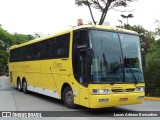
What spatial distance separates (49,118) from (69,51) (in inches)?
123

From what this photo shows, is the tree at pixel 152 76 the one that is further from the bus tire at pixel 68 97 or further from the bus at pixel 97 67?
the bus tire at pixel 68 97

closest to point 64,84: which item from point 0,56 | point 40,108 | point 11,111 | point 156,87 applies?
point 40,108

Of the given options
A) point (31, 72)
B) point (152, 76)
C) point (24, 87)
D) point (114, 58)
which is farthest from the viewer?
point (24, 87)

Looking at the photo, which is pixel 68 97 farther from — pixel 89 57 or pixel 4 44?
pixel 4 44

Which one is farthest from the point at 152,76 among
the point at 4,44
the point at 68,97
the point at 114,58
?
the point at 4,44

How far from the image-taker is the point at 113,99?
1137cm

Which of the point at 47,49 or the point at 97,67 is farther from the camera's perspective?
the point at 47,49

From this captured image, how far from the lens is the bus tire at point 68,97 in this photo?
12914 millimetres

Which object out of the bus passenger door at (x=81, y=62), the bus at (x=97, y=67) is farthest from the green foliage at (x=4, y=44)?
the bus passenger door at (x=81, y=62)

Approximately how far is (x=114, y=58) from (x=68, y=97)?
2.80 metres

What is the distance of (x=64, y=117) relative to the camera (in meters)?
11.1

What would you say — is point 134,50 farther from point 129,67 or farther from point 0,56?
point 0,56

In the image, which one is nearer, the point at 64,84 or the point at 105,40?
the point at 105,40

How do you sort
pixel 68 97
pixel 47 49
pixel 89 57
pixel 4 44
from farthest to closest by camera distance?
pixel 4 44 → pixel 47 49 → pixel 68 97 → pixel 89 57
